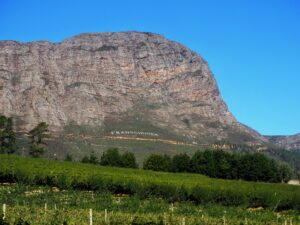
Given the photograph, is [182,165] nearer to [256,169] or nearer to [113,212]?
[256,169]

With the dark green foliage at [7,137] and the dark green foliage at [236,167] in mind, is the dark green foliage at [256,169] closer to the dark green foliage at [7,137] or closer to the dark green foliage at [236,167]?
the dark green foliage at [236,167]

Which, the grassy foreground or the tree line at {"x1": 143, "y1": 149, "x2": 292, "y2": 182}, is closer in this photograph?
the grassy foreground

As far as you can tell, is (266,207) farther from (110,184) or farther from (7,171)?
(7,171)

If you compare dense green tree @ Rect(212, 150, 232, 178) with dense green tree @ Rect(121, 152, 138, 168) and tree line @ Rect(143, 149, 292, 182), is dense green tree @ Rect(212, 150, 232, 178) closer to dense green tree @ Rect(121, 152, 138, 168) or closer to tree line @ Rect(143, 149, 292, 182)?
tree line @ Rect(143, 149, 292, 182)

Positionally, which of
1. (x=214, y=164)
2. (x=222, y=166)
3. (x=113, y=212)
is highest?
(x=214, y=164)

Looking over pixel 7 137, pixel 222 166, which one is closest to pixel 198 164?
pixel 222 166

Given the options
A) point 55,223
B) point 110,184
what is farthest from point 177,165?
→ point 55,223

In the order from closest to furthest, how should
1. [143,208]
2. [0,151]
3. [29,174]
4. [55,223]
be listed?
1. [55,223]
2. [143,208]
3. [29,174]
4. [0,151]

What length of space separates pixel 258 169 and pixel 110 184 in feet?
217

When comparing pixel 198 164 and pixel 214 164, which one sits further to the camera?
pixel 198 164

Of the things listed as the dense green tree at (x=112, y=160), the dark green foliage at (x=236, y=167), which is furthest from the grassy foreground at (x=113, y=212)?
the dark green foliage at (x=236, y=167)

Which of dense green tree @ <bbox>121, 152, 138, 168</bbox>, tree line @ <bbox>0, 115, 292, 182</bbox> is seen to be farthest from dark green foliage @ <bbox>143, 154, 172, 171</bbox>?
dense green tree @ <bbox>121, 152, 138, 168</bbox>

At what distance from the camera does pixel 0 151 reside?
127 metres

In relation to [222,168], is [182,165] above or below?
above
